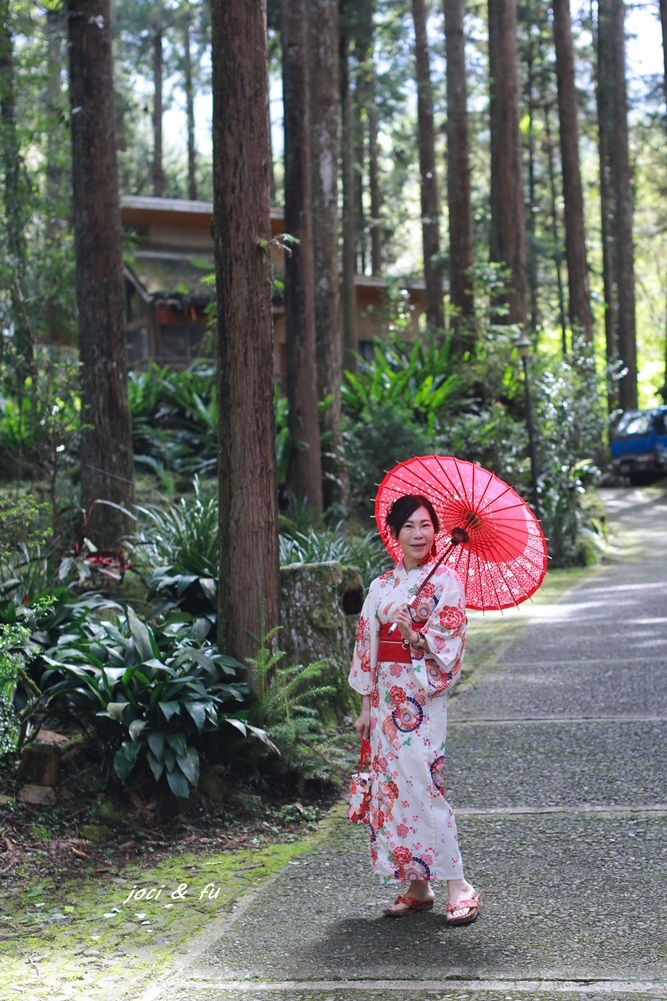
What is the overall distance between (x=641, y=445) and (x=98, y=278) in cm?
2369

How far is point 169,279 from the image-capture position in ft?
84.9

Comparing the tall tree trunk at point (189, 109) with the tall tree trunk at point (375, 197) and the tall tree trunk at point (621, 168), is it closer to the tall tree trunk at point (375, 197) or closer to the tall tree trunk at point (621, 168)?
the tall tree trunk at point (375, 197)

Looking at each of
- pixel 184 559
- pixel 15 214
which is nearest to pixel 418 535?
pixel 184 559

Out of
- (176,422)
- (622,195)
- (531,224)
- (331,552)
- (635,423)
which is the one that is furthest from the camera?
(531,224)

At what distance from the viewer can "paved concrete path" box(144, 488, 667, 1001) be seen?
416cm

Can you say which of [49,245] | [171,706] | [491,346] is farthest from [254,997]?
[491,346]

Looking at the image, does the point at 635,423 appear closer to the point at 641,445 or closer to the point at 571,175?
the point at 641,445

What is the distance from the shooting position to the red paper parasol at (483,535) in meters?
5.28

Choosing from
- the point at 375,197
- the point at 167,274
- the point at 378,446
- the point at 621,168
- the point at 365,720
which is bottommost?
the point at 365,720

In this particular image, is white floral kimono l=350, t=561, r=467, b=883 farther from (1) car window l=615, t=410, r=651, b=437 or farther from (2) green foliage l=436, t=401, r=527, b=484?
(1) car window l=615, t=410, r=651, b=437

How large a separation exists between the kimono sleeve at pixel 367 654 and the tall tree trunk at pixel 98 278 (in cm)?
738

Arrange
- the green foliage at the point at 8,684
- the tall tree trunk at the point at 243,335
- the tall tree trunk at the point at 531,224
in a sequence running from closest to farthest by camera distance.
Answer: the green foliage at the point at 8,684
the tall tree trunk at the point at 243,335
the tall tree trunk at the point at 531,224

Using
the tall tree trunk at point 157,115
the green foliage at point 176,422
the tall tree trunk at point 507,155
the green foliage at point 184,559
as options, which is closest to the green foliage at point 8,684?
the green foliage at point 184,559

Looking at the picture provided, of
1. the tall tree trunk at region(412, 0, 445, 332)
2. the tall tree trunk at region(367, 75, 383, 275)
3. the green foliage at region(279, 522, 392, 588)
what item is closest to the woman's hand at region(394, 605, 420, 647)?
the green foliage at region(279, 522, 392, 588)
